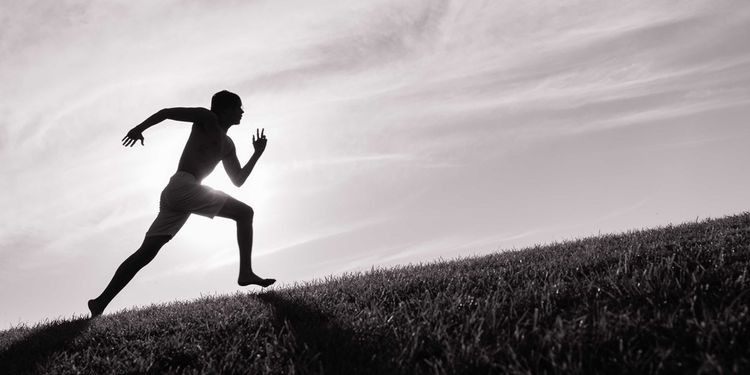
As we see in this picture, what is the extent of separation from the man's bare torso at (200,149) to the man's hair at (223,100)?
320mm

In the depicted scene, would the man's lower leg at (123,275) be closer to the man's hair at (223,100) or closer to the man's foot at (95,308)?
the man's foot at (95,308)

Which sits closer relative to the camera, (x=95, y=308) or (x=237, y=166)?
(x=95, y=308)

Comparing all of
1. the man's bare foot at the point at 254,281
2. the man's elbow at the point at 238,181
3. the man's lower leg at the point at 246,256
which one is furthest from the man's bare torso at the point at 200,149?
the man's bare foot at the point at 254,281

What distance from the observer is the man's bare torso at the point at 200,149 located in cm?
668

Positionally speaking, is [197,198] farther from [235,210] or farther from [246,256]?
[246,256]

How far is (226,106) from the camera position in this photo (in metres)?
6.86

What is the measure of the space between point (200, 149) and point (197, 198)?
1.87ft

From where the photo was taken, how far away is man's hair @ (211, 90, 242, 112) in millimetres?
6852

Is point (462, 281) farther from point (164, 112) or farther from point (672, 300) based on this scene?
point (164, 112)

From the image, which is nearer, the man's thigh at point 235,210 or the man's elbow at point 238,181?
the man's thigh at point 235,210

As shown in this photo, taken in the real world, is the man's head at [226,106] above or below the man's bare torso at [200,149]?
above

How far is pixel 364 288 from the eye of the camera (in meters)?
5.55

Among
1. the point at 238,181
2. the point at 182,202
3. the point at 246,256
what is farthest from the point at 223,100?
the point at 246,256

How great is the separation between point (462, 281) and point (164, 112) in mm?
3755
